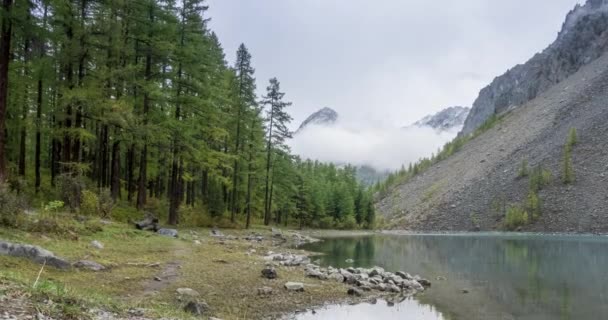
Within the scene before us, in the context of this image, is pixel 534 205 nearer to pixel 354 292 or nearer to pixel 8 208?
pixel 354 292

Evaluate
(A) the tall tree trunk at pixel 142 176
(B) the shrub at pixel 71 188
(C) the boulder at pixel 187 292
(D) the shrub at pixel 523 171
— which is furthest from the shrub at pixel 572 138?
(C) the boulder at pixel 187 292

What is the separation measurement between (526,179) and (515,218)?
1764 centimetres

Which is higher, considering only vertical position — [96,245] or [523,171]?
[523,171]

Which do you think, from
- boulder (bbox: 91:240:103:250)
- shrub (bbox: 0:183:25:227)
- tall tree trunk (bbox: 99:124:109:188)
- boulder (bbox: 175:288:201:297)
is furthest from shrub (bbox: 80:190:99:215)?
boulder (bbox: 175:288:201:297)

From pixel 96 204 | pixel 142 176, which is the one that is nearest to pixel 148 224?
pixel 96 204

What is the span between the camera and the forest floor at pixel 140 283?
678 cm

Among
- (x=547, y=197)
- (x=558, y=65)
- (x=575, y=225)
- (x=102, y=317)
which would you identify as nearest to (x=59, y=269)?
(x=102, y=317)

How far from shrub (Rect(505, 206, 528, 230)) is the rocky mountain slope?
1.69 m

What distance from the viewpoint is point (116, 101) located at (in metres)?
23.2

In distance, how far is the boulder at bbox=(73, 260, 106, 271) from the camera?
1223cm

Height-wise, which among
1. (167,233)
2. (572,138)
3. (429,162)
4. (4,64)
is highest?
(572,138)

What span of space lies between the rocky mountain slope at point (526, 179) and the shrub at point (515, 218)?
5.53ft

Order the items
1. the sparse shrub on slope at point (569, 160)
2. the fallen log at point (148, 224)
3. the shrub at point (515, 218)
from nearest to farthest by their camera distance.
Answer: the fallen log at point (148, 224) < the shrub at point (515, 218) < the sparse shrub on slope at point (569, 160)

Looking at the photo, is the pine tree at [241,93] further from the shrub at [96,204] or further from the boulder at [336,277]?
the boulder at [336,277]
